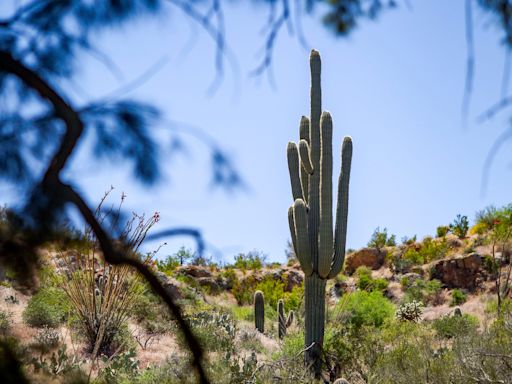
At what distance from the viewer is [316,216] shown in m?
11.8

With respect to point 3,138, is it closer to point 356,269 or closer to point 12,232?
point 12,232

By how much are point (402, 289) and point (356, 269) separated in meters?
3.38

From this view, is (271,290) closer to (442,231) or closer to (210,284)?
(210,284)

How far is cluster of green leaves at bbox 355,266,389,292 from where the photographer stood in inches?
856

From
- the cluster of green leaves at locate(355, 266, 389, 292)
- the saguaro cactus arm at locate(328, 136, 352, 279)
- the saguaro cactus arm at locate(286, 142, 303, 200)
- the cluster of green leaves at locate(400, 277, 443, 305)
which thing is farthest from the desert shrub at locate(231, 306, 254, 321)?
the saguaro cactus arm at locate(328, 136, 352, 279)

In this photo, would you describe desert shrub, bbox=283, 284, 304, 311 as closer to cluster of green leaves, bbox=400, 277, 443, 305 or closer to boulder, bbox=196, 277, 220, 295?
boulder, bbox=196, 277, 220, 295

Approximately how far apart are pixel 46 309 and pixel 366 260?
1531 centimetres

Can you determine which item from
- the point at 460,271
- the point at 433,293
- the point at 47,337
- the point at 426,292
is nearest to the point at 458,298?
the point at 433,293

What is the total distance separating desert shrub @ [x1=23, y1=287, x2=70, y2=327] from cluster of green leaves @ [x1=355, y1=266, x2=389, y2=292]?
36.9 feet

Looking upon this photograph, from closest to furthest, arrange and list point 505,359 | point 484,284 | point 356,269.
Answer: point 505,359 < point 484,284 < point 356,269

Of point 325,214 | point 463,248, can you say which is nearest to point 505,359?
point 325,214

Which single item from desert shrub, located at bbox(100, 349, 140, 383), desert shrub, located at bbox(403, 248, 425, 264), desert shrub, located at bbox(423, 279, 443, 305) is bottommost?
desert shrub, located at bbox(100, 349, 140, 383)

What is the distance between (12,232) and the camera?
2477 millimetres

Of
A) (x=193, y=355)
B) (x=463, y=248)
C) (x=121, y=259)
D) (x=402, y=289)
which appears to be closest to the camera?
(x=121, y=259)
